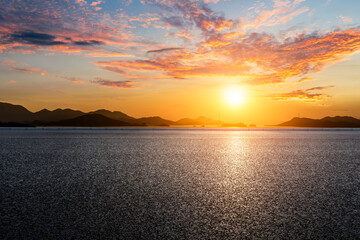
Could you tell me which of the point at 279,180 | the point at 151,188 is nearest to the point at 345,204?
the point at 279,180

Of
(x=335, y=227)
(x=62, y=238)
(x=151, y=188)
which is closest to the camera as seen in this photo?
(x=62, y=238)

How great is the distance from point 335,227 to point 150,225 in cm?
343

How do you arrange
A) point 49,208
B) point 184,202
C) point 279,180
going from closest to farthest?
1. point 49,208
2. point 184,202
3. point 279,180

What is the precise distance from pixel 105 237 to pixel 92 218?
1096mm

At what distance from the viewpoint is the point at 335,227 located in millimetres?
5680

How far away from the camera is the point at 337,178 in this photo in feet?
36.0

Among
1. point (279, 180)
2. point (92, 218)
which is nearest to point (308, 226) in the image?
point (92, 218)

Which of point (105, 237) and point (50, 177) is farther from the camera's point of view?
point (50, 177)

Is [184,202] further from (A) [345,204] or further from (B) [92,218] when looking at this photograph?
(A) [345,204]

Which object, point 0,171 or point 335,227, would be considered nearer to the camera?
point 335,227

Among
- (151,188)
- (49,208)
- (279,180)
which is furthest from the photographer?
(279,180)

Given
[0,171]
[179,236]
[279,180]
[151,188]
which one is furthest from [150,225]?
[0,171]

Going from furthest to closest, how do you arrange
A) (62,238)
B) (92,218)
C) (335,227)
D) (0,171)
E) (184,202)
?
(0,171) → (184,202) → (92,218) → (335,227) → (62,238)

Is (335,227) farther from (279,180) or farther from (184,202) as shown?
(279,180)
